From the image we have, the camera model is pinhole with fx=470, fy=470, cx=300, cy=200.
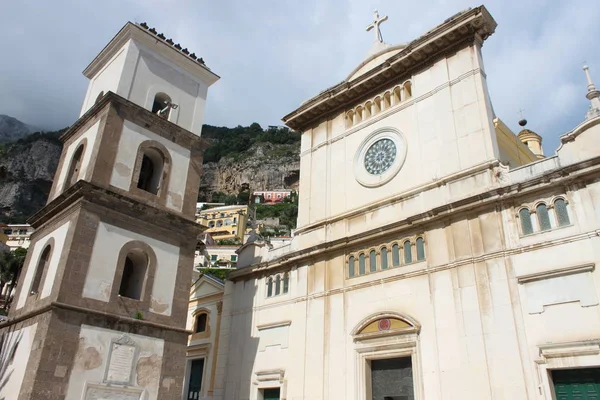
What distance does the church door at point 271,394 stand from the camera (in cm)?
1766

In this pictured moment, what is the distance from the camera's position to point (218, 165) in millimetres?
124250

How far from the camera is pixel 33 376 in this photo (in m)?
12.2

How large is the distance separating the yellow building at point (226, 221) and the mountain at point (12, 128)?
283 feet

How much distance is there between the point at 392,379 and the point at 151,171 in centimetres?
1132

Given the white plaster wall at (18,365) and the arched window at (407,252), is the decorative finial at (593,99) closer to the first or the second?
the arched window at (407,252)

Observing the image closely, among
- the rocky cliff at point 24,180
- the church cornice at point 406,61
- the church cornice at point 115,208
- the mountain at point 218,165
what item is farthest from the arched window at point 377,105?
the rocky cliff at point 24,180

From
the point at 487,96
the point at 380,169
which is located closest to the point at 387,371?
the point at 380,169

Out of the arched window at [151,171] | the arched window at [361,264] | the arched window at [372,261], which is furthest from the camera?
the arched window at [151,171]

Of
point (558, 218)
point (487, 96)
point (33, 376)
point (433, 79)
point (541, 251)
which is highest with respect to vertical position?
point (433, 79)

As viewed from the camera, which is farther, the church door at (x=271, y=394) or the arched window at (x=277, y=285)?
the arched window at (x=277, y=285)

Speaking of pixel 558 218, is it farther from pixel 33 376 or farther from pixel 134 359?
pixel 33 376

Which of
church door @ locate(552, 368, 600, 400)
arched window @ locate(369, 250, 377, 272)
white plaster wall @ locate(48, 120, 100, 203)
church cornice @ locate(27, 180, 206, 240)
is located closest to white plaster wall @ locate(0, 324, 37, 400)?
church cornice @ locate(27, 180, 206, 240)

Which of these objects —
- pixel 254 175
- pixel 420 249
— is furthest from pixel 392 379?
pixel 254 175

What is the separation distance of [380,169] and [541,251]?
724 cm
